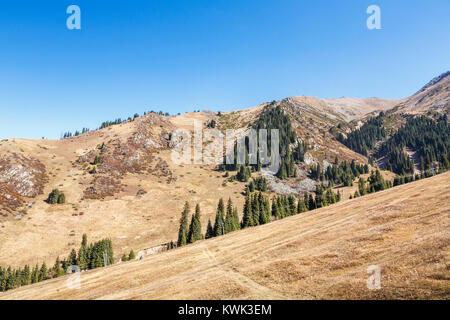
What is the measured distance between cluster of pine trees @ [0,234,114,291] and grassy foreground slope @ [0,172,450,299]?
135 ft

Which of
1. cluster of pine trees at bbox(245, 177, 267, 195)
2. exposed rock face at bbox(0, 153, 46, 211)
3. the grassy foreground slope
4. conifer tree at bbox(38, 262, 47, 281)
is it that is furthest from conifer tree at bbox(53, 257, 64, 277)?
cluster of pine trees at bbox(245, 177, 267, 195)

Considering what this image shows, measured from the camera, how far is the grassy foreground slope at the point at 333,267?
19406 millimetres

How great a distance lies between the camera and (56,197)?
403 feet

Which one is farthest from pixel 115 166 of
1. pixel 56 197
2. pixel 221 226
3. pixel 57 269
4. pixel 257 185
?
pixel 221 226

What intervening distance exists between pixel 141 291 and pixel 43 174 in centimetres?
15611

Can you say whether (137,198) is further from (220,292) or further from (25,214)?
(220,292)

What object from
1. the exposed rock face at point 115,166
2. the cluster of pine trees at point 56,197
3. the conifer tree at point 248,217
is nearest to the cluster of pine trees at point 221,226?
the conifer tree at point 248,217

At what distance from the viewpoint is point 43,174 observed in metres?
149

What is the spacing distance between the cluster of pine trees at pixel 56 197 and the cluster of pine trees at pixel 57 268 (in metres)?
48.0

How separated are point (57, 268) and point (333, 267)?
3385 inches

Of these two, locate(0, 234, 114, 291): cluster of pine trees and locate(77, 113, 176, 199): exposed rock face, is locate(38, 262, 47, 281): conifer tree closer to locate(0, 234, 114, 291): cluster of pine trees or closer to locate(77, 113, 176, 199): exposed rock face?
locate(0, 234, 114, 291): cluster of pine trees

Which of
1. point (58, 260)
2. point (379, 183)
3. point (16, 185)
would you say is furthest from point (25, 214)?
point (379, 183)

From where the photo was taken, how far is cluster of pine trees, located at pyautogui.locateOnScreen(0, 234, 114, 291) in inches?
2803

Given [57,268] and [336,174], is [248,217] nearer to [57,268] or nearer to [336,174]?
[57,268]
